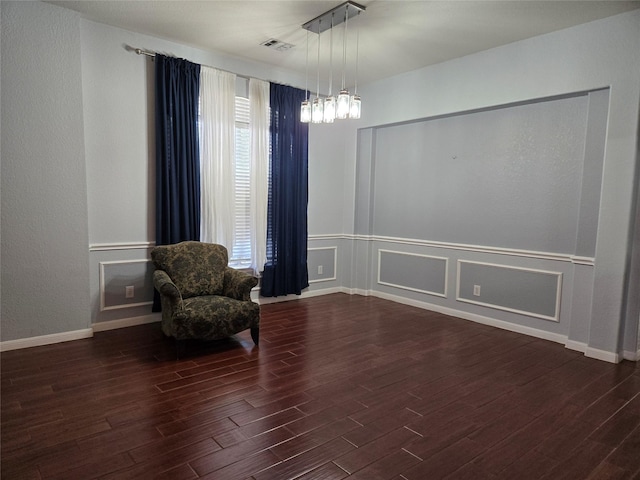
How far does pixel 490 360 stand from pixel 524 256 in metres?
1.33

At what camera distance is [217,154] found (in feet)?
14.8

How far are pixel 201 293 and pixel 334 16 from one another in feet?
9.22

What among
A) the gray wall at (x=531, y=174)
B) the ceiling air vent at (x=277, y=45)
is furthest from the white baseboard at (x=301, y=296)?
the ceiling air vent at (x=277, y=45)

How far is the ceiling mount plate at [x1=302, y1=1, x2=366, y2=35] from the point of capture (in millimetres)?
3291

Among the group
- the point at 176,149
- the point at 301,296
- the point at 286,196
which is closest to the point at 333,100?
the point at 176,149

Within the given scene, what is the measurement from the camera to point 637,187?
3.37 metres

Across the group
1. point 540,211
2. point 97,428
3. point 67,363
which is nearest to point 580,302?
point 540,211

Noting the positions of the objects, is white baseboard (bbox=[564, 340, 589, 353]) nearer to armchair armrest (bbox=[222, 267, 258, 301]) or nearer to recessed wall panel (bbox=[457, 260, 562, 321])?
recessed wall panel (bbox=[457, 260, 562, 321])

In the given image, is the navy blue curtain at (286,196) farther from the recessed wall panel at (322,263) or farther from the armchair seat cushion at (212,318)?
the armchair seat cushion at (212,318)

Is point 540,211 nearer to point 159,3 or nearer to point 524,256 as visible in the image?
point 524,256

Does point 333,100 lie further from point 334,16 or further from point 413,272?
point 413,272

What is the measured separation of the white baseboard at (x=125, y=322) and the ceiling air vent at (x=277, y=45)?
313cm

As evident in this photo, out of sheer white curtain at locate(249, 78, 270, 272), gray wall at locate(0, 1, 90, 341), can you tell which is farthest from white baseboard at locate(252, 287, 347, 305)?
gray wall at locate(0, 1, 90, 341)

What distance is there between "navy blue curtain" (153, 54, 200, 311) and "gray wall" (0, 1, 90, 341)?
2.34ft
